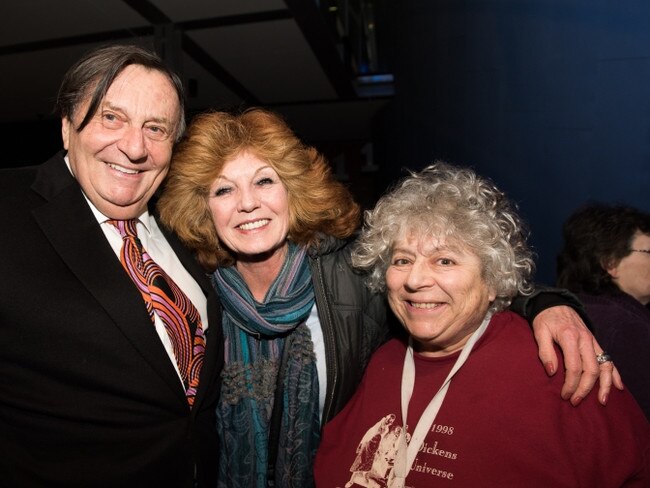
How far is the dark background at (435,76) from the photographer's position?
2580 millimetres

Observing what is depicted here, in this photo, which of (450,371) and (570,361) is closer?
(570,361)

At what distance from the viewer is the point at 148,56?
171 centimetres

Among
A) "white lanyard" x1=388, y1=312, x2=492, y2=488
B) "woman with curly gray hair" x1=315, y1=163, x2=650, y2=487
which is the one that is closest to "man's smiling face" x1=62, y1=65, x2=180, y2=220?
"woman with curly gray hair" x1=315, y1=163, x2=650, y2=487

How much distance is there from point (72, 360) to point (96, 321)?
0.12 meters

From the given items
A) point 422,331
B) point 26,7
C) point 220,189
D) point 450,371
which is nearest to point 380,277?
point 422,331

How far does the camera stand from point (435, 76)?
17.6 ft

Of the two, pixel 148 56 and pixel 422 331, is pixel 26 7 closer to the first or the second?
pixel 148 56

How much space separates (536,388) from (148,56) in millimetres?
1629

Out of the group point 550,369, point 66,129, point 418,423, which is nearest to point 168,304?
point 66,129

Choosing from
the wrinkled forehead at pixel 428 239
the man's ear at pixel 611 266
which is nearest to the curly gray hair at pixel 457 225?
the wrinkled forehead at pixel 428 239

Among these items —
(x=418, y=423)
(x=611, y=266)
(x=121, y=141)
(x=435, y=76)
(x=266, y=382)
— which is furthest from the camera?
(x=435, y=76)

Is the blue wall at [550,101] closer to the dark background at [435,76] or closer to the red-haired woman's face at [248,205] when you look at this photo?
the dark background at [435,76]

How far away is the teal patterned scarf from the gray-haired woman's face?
0.50 m

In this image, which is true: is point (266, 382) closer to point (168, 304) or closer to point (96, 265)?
A: point (168, 304)
